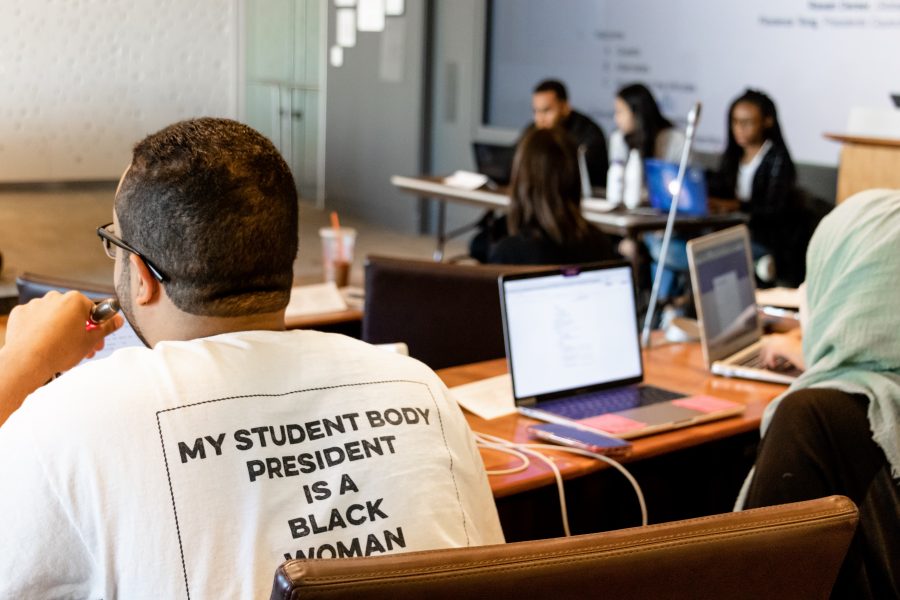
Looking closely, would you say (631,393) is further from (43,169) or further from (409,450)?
(43,169)

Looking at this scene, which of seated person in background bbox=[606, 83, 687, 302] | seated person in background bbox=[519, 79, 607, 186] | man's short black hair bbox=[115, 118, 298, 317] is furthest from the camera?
seated person in background bbox=[519, 79, 607, 186]

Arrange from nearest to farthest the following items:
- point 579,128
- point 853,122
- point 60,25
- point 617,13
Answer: point 60,25
point 853,122
point 579,128
point 617,13

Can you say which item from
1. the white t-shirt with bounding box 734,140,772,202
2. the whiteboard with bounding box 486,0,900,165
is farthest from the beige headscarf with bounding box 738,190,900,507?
the whiteboard with bounding box 486,0,900,165

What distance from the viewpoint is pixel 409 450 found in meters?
1.31

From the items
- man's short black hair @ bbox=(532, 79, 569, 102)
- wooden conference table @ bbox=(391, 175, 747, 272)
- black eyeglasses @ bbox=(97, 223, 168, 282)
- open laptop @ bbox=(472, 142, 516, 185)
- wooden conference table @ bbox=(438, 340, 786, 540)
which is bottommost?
wooden conference table @ bbox=(438, 340, 786, 540)

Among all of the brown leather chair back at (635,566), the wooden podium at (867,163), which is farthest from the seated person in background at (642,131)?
the brown leather chair back at (635,566)

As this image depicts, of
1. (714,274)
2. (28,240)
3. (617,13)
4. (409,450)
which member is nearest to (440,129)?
(617,13)

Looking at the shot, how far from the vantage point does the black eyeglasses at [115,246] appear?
52.8 inches

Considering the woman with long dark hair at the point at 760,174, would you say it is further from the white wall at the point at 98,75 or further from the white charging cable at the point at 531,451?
the white charging cable at the point at 531,451

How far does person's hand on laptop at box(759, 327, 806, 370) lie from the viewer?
276 cm

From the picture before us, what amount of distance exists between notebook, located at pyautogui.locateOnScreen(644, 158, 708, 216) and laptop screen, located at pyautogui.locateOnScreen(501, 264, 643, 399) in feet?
9.58

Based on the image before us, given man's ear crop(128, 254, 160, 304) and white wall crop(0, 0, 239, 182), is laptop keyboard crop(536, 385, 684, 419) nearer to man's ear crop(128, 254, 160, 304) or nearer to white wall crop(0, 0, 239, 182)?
man's ear crop(128, 254, 160, 304)

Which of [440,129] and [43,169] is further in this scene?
[440,129]

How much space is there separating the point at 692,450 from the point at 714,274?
1.72ft
